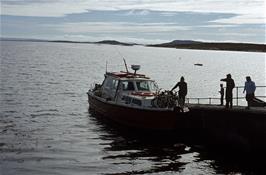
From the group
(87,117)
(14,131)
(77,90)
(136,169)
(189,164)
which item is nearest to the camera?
(136,169)

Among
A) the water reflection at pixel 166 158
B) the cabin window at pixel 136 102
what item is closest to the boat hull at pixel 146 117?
the cabin window at pixel 136 102

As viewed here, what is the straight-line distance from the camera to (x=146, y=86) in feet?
85.3

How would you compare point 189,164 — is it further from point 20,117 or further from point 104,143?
point 20,117

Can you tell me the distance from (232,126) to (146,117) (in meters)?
4.61

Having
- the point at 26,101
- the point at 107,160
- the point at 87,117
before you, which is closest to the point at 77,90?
the point at 26,101

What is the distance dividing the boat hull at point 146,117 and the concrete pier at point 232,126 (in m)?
0.90

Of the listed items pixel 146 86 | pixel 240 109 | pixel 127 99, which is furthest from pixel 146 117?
pixel 240 109

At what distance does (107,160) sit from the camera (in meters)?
18.7

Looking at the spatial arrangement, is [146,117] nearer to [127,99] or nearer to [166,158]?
[127,99]

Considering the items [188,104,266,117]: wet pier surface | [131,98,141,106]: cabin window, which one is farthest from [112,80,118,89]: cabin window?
[188,104,266,117]: wet pier surface

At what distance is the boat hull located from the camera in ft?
72.9

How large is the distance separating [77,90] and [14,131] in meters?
24.3

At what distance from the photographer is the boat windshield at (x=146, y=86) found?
2589cm

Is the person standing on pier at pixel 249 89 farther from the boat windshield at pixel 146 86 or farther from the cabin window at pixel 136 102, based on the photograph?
the boat windshield at pixel 146 86
